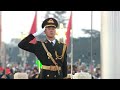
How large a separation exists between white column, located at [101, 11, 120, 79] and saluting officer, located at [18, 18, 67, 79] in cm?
45

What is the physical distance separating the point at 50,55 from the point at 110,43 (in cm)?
67

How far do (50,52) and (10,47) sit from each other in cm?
390

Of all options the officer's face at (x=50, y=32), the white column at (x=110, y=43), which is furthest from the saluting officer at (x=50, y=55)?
the white column at (x=110, y=43)

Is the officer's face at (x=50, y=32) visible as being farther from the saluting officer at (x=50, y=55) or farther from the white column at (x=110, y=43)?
the white column at (x=110, y=43)

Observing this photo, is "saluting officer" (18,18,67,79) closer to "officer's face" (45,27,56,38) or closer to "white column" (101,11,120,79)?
"officer's face" (45,27,56,38)

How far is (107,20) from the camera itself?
135 inches

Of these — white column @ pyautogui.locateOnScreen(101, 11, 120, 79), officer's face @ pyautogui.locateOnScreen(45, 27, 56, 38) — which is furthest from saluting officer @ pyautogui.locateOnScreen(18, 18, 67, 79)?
white column @ pyautogui.locateOnScreen(101, 11, 120, 79)

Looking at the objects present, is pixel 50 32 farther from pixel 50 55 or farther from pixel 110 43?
pixel 110 43

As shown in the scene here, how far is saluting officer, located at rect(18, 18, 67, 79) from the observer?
3.28 m

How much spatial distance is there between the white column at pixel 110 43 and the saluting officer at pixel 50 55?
0.45 m

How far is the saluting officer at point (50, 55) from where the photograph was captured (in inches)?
129

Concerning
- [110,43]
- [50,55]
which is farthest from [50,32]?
[110,43]
